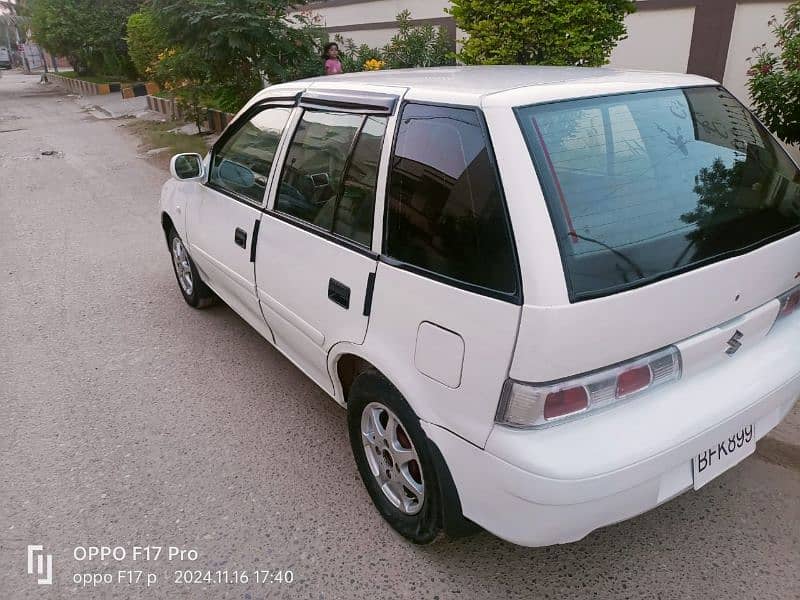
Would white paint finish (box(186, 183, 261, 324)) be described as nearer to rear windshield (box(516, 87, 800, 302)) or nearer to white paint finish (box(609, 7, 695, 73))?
rear windshield (box(516, 87, 800, 302))

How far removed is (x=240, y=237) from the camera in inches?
128

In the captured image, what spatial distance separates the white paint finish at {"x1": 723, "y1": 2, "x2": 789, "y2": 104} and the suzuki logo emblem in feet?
14.6

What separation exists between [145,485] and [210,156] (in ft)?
6.82

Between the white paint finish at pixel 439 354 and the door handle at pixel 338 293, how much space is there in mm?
465

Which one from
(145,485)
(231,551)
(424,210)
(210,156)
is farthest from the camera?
(210,156)

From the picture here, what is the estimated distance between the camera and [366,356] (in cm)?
226

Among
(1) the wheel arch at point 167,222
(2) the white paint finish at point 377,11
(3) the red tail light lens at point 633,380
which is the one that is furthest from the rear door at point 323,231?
(2) the white paint finish at point 377,11

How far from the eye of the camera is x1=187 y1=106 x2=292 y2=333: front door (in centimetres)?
313

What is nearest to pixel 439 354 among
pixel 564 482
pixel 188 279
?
pixel 564 482

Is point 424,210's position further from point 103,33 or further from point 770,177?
point 103,33

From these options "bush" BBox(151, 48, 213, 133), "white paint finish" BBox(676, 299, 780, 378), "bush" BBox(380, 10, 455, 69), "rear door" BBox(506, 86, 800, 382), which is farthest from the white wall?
"white paint finish" BBox(676, 299, 780, 378)

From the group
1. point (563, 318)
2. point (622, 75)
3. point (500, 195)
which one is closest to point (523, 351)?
point (563, 318)

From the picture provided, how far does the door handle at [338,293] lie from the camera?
2363 mm

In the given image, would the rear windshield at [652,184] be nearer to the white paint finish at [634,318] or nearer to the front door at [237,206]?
the white paint finish at [634,318]
